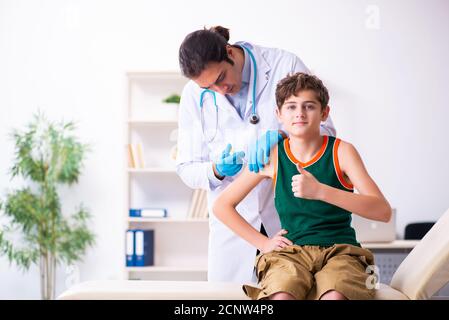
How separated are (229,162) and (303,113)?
0.94 ft

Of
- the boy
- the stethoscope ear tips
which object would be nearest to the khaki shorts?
the boy

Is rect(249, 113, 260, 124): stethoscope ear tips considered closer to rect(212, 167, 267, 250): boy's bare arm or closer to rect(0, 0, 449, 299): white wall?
rect(212, 167, 267, 250): boy's bare arm

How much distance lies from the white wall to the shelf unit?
11 cm

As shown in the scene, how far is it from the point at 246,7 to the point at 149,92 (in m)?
0.91

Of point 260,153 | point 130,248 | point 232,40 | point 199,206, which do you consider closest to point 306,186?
point 260,153

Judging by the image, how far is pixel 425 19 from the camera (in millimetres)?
2518

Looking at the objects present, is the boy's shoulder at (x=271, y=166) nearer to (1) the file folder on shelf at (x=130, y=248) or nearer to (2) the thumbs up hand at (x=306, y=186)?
(2) the thumbs up hand at (x=306, y=186)

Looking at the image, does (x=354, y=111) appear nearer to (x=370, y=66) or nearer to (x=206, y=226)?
(x=370, y=66)

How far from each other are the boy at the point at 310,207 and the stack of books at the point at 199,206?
2.09 m

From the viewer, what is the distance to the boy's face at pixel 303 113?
1.43m

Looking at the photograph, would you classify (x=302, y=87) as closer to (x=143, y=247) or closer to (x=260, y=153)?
(x=260, y=153)

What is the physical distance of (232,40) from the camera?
3189 millimetres

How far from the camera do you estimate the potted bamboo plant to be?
3.54 m
